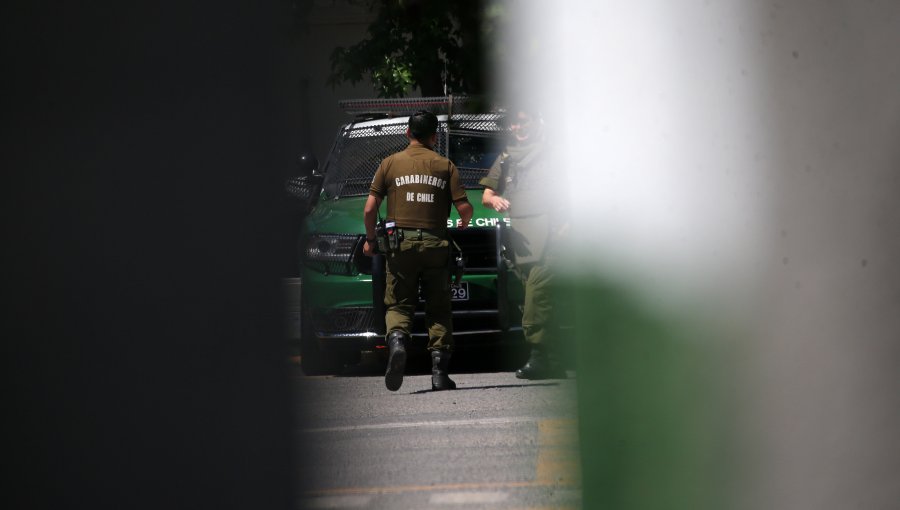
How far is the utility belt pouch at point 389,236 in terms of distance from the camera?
820cm

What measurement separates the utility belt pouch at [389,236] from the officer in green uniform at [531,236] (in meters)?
0.50

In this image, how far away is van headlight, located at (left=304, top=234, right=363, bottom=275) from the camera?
29.6 feet

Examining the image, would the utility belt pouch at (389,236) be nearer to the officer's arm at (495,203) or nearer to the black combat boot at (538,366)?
the officer's arm at (495,203)

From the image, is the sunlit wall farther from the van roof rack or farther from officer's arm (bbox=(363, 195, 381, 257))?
the van roof rack

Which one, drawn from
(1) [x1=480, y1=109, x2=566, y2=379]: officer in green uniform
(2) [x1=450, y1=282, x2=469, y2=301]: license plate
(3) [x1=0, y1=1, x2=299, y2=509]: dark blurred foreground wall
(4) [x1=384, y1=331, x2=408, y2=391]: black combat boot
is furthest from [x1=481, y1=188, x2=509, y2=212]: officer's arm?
(3) [x1=0, y1=1, x2=299, y2=509]: dark blurred foreground wall

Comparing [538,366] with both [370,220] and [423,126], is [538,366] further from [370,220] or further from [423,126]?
[423,126]

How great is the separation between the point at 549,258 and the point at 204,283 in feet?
17.9

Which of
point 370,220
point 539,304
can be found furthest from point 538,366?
point 370,220

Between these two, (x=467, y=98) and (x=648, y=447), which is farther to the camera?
(x=467, y=98)

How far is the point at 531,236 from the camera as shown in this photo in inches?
336

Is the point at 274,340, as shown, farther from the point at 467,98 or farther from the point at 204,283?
the point at 467,98

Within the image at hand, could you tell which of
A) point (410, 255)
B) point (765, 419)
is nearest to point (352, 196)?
point (410, 255)

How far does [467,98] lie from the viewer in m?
7.43

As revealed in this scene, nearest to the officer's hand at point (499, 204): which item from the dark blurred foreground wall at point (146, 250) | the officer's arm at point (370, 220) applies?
the officer's arm at point (370, 220)
